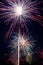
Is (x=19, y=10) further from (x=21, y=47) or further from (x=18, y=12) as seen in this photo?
(x=21, y=47)

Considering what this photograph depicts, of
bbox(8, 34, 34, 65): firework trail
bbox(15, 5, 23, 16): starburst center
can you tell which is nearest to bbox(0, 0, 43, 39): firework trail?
bbox(15, 5, 23, 16): starburst center

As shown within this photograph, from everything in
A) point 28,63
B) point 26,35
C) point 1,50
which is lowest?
point 28,63

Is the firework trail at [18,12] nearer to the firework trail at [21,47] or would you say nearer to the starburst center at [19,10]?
the starburst center at [19,10]

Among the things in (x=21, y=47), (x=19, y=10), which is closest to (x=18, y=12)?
(x=19, y=10)

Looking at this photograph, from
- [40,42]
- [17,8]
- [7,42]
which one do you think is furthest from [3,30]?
[40,42]

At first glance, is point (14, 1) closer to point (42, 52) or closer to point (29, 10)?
point (29, 10)

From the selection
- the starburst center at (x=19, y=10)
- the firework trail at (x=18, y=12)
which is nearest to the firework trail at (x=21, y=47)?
the firework trail at (x=18, y=12)

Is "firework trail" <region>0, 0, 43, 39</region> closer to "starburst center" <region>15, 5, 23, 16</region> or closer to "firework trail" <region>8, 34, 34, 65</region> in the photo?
"starburst center" <region>15, 5, 23, 16</region>

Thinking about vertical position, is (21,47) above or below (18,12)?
below

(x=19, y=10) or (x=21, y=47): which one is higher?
(x=19, y=10)
